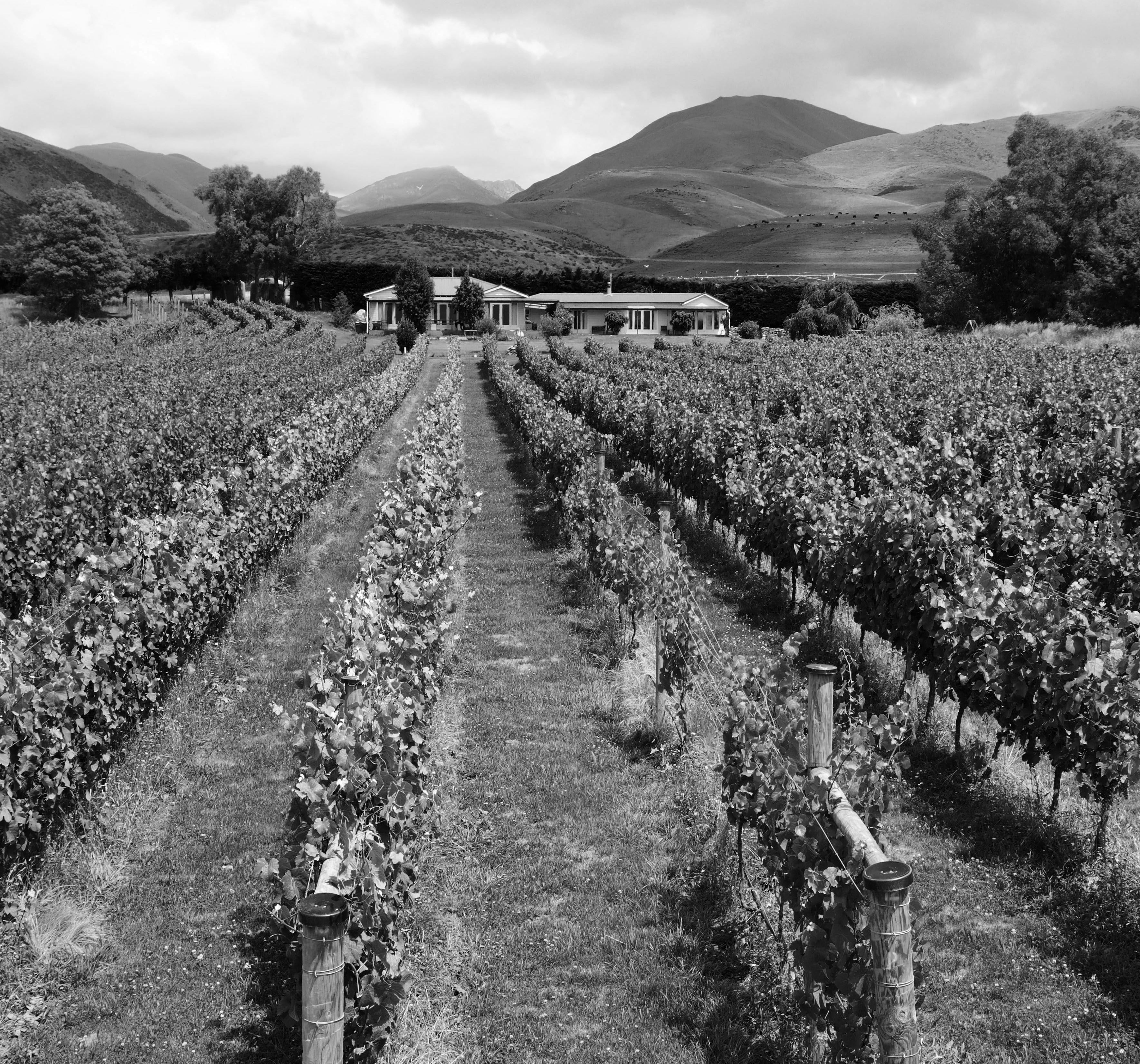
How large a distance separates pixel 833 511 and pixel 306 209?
3303 inches

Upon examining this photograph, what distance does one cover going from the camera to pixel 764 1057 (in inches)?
186

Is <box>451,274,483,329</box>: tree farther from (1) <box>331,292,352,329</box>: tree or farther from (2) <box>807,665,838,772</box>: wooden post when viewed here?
(2) <box>807,665,838,772</box>: wooden post

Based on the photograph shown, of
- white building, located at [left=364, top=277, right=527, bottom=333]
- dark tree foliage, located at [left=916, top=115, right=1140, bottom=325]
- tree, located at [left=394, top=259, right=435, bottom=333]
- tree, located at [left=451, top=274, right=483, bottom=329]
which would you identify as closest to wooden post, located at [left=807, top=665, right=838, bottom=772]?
dark tree foliage, located at [left=916, top=115, right=1140, bottom=325]

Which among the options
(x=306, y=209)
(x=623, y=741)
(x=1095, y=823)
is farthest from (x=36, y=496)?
(x=306, y=209)

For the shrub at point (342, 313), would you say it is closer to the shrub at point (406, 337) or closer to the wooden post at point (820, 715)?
the shrub at point (406, 337)

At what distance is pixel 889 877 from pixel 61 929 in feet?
14.4

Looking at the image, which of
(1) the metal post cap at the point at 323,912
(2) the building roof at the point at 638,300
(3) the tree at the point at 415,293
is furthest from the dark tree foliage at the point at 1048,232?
(1) the metal post cap at the point at 323,912

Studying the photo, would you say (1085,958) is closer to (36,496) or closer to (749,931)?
(749,931)

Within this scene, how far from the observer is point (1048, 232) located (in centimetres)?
5059

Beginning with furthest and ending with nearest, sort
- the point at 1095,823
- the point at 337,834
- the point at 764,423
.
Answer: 1. the point at 764,423
2. the point at 1095,823
3. the point at 337,834

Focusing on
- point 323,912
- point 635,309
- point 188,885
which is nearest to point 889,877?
point 323,912

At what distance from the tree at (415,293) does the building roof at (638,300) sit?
43.2 feet

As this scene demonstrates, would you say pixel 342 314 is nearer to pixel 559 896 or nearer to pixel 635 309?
pixel 635 309

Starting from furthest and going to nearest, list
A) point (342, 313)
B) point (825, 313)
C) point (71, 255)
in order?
point (342, 313) → point (71, 255) → point (825, 313)
